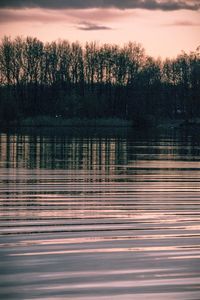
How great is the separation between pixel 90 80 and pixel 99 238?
4406 inches

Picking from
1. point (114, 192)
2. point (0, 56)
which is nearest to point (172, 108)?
point (0, 56)

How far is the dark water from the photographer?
8.77 metres

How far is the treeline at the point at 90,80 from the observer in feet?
364

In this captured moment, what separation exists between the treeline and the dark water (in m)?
85.9

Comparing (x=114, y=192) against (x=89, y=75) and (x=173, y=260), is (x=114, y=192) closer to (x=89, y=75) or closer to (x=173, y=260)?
(x=173, y=260)

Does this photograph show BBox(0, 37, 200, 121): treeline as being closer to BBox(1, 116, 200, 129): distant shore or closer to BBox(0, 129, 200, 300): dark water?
BBox(1, 116, 200, 129): distant shore

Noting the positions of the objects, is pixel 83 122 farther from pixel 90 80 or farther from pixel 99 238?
pixel 99 238

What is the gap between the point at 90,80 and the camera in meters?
A: 123

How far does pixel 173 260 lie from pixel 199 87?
267 feet

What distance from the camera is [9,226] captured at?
13258mm

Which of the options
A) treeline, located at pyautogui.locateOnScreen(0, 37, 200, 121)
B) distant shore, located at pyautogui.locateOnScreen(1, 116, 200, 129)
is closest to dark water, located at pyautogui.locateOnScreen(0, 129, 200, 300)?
distant shore, located at pyautogui.locateOnScreen(1, 116, 200, 129)

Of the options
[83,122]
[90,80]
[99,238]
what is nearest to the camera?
[99,238]

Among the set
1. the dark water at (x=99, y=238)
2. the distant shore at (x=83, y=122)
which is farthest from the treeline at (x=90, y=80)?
the dark water at (x=99, y=238)

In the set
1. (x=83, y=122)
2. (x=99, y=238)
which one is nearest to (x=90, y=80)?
(x=83, y=122)
